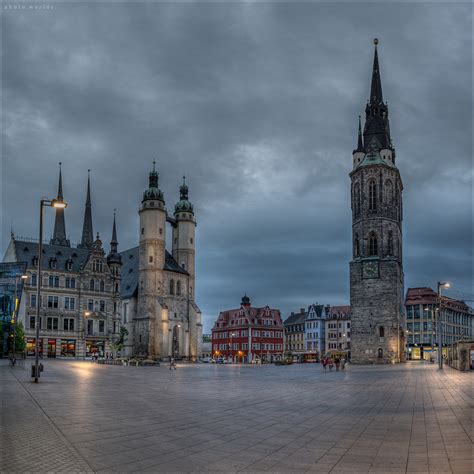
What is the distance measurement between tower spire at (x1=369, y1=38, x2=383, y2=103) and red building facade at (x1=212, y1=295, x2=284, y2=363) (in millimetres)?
55911

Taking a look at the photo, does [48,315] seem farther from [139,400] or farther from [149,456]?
[149,456]

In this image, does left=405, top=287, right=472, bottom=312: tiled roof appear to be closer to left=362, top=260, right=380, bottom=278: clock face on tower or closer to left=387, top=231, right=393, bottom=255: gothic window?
left=387, top=231, right=393, bottom=255: gothic window

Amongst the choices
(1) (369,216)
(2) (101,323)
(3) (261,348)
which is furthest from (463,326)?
(2) (101,323)

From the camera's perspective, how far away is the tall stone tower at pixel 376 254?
93.0 meters

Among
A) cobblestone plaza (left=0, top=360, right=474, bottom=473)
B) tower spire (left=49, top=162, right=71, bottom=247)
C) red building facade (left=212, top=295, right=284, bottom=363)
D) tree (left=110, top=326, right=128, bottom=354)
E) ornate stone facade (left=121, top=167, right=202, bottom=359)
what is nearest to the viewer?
cobblestone plaza (left=0, top=360, right=474, bottom=473)

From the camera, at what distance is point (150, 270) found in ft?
313

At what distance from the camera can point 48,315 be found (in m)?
87.5

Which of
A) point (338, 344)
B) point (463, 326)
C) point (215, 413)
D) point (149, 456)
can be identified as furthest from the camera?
point (463, 326)

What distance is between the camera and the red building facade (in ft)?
428

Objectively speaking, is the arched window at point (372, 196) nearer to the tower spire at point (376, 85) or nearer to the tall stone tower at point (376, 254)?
the tall stone tower at point (376, 254)

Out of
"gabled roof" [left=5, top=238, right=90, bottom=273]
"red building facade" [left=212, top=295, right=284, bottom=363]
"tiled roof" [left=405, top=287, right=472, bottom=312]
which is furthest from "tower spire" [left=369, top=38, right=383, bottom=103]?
"gabled roof" [left=5, top=238, right=90, bottom=273]

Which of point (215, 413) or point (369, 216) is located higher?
point (369, 216)

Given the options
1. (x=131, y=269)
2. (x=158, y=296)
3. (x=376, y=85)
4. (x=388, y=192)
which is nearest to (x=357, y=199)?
(x=388, y=192)

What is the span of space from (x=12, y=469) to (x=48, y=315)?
82525 millimetres
